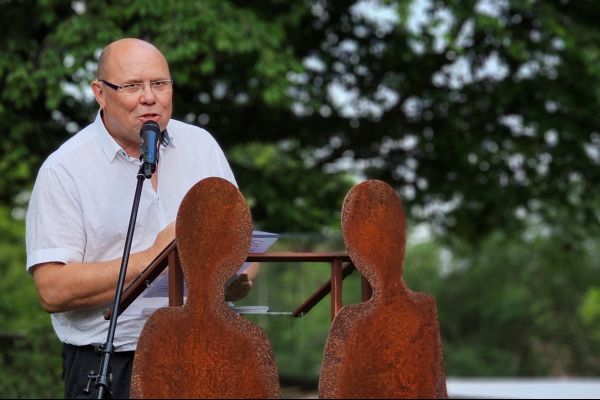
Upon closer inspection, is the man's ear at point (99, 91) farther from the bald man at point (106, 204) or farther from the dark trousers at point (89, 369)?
Answer: the dark trousers at point (89, 369)

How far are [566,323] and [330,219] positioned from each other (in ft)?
91.1

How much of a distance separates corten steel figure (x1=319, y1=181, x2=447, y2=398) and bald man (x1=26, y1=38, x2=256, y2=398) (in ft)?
2.24

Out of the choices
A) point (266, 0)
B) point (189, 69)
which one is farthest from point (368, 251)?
point (266, 0)

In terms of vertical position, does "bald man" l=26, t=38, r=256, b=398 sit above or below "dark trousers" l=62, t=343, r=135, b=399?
above

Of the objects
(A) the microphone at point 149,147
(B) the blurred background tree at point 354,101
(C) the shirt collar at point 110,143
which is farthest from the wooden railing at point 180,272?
(B) the blurred background tree at point 354,101

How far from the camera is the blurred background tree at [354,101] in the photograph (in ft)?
26.0

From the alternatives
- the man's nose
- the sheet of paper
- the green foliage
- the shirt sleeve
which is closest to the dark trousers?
the sheet of paper

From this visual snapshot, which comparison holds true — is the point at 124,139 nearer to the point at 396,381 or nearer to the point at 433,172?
the point at 396,381

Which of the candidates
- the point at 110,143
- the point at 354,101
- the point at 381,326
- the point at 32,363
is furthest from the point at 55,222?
the point at 354,101

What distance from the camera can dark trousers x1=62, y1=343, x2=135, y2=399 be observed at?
345 cm

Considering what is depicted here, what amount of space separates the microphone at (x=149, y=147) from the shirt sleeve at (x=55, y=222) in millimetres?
297

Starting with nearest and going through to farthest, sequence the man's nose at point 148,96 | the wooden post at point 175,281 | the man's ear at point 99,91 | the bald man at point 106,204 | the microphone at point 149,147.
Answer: the wooden post at point 175,281 → the microphone at point 149,147 → the bald man at point 106,204 → the man's nose at point 148,96 → the man's ear at point 99,91

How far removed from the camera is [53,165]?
3.39m

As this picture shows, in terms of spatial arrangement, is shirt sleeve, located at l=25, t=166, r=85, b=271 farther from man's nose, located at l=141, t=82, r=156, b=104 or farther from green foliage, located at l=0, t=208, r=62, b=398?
green foliage, located at l=0, t=208, r=62, b=398
